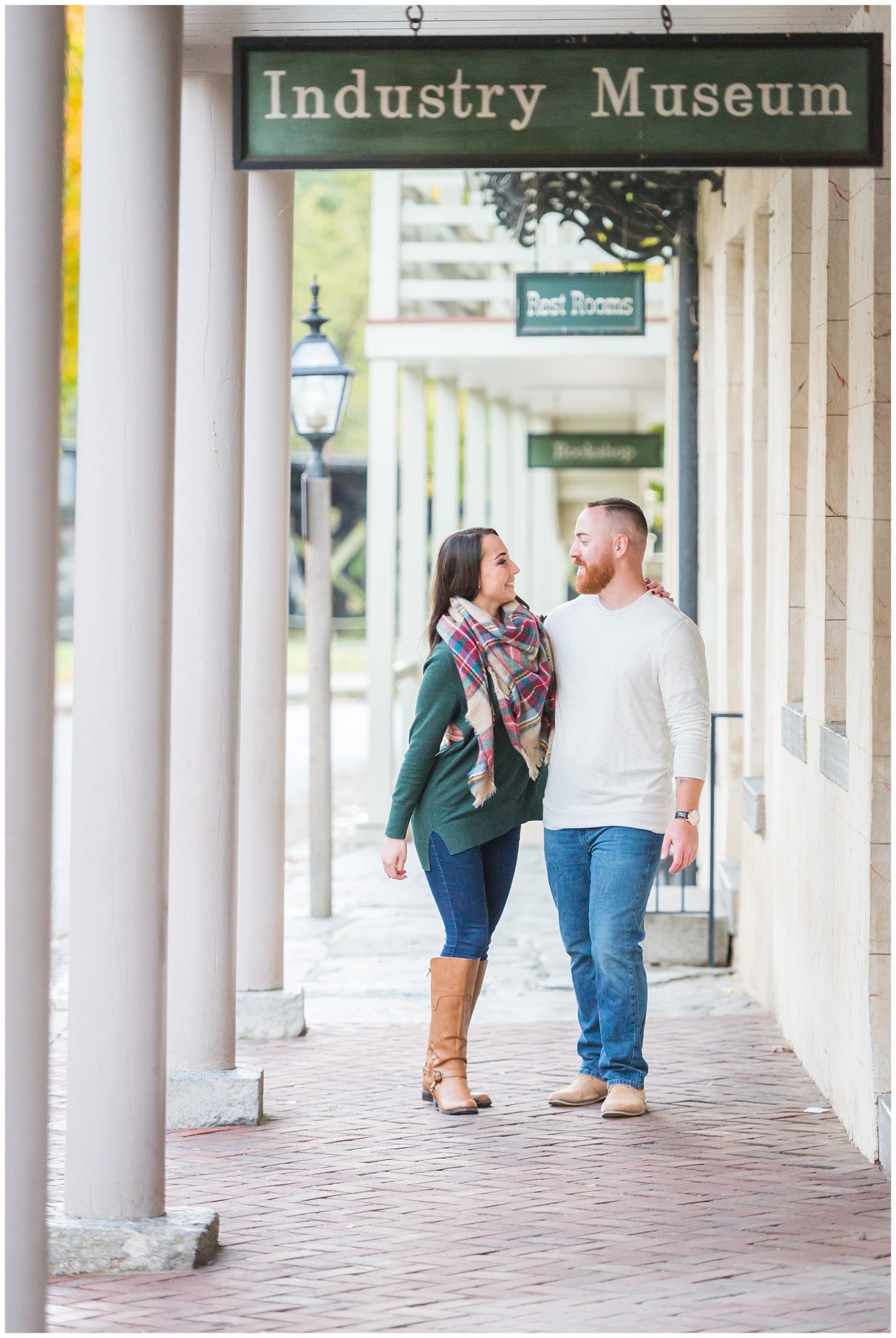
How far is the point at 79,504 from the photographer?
4328 millimetres

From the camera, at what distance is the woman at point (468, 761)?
565cm

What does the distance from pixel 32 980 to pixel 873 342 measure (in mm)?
3225

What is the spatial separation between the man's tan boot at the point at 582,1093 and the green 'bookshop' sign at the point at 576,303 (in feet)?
18.1

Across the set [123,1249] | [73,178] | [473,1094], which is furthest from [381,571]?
[73,178]

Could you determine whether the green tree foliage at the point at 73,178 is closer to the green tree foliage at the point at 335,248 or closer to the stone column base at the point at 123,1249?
the stone column base at the point at 123,1249

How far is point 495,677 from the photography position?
564 centimetres

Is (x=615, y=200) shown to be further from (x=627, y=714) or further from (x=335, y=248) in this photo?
(x=335, y=248)

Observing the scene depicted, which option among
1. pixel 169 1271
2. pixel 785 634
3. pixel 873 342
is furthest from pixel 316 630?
pixel 169 1271

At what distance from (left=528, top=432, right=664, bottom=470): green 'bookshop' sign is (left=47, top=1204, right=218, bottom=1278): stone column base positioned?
13247 mm

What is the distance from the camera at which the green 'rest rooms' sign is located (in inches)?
165

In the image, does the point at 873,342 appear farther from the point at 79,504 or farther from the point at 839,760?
the point at 79,504

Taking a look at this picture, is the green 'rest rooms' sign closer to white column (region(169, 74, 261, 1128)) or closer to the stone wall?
the stone wall

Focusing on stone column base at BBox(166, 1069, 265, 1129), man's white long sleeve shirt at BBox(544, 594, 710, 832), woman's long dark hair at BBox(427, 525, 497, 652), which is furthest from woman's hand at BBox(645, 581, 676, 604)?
stone column base at BBox(166, 1069, 265, 1129)

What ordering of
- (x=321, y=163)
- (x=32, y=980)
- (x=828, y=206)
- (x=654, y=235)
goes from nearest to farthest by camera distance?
(x=32, y=980) < (x=321, y=163) < (x=828, y=206) < (x=654, y=235)
